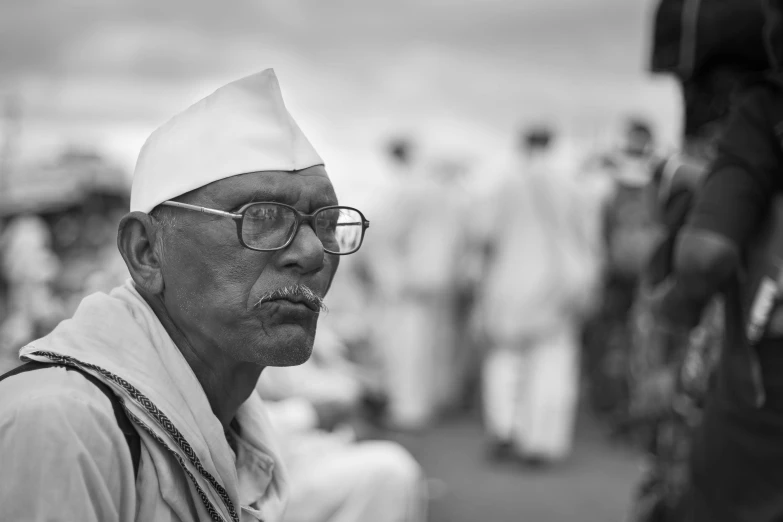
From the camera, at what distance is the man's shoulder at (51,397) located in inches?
45.1

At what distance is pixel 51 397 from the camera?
116 cm

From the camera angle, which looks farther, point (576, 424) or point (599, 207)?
point (576, 424)

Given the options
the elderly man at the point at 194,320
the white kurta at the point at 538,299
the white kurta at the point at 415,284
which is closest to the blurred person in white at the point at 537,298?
the white kurta at the point at 538,299

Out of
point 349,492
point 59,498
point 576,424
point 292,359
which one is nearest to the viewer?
point 59,498

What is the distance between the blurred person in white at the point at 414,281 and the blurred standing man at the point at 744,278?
4959 mm

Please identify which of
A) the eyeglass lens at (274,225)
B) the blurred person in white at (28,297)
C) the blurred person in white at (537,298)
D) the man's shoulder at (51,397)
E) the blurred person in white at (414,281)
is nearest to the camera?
the man's shoulder at (51,397)

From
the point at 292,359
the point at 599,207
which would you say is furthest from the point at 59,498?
the point at 599,207

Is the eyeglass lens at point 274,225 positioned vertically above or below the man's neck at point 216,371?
above

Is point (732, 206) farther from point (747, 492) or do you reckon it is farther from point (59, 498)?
point (59, 498)

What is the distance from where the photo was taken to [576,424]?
723 centimetres

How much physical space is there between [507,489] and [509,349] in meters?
1.26

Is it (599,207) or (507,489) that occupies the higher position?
(599,207)

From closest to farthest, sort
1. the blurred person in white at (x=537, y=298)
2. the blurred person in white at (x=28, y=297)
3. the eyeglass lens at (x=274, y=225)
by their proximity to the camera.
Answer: the eyeglass lens at (x=274, y=225), the blurred person in white at (x=28, y=297), the blurred person in white at (x=537, y=298)

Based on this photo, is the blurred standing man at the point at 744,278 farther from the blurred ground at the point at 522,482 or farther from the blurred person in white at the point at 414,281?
the blurred person in white at the point at 414,281
